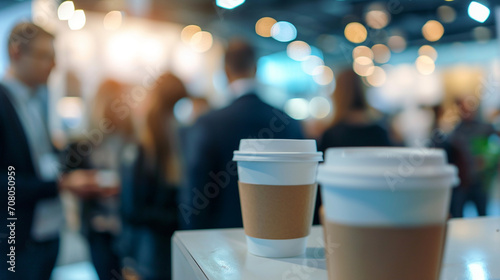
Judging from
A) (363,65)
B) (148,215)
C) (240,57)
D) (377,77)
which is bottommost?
(148,215)

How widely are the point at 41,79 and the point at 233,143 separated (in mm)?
947

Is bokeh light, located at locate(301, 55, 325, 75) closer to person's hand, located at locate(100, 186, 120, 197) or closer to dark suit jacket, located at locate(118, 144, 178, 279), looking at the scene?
person's hand, located at locate(100, 186, 120, 197)

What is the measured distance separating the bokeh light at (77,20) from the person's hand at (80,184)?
2.23 metres

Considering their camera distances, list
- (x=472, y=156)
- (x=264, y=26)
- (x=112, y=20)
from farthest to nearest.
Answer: (x=264, y=26), (x=112, y=20), (x=472, y=156)

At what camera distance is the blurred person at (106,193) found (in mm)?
2410

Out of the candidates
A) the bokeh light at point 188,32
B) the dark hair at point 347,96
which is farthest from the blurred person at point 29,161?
the bokeh light at point 188,32

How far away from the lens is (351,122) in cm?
204

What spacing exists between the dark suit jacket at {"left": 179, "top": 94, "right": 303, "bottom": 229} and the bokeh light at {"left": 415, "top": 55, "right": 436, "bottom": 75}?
640 cm

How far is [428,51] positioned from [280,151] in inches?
290

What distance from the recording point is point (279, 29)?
603 centimetres

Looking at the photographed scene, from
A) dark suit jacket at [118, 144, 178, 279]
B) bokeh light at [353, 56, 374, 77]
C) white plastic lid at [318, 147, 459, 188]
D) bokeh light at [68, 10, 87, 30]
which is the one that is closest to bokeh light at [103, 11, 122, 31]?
bokeh light at [68, 10, 87, 30]

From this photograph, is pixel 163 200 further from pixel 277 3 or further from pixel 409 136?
pixel 409 136

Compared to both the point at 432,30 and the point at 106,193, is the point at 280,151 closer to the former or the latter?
the point at 106,193

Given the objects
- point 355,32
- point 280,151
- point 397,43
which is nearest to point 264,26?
point 355,32
